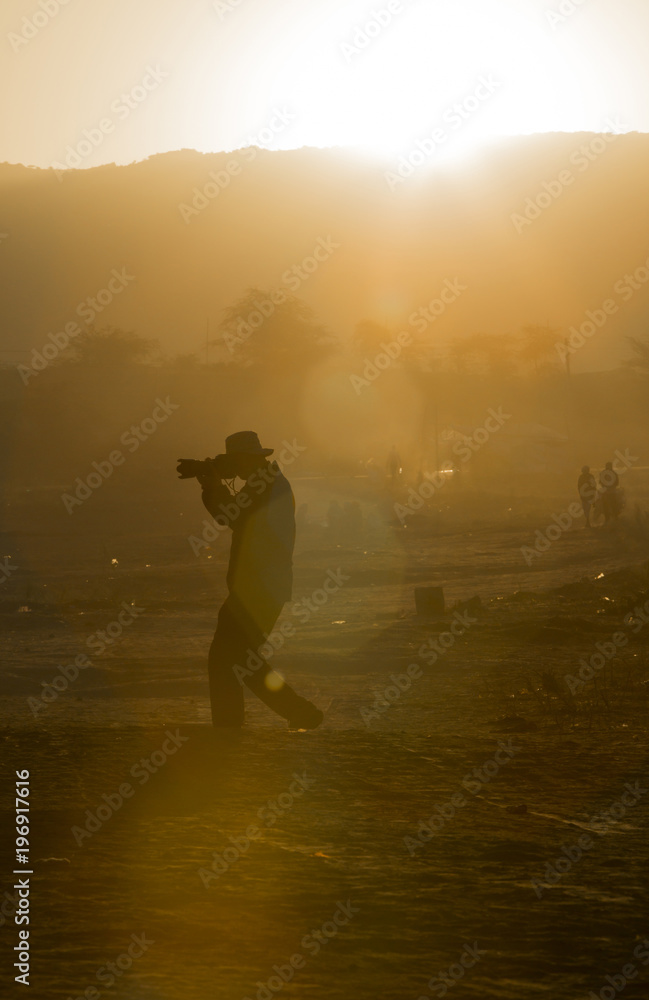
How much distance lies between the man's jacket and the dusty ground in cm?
86

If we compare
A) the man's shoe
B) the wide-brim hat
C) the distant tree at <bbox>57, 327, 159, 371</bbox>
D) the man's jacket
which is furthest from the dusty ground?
the distant tree at <bbox>57, 327, 159, 371</bbox>

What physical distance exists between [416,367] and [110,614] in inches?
2132

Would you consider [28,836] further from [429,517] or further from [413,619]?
[429,517]

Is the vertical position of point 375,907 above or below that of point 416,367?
below

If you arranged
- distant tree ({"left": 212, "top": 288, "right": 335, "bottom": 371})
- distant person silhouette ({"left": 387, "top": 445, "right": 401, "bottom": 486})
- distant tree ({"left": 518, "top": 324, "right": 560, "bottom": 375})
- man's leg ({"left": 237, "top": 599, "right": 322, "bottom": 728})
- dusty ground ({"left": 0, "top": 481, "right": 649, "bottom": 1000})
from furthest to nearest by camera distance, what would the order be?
1. distant tree ({"left": 518, "top": 324, "right": 560, "bottom": 375})
2. distant tree ({"left": 212, "top": 288, "right": 335, "bottom": 371})
3. distant person silhouette ({"left": 387, "top": 445, "right": 401, "bottom": 486})
4. man's leg ({"left": 237, "top": 599, "right": 322, "bottom": 728})
5. dusty ground ({"left": 0, "top": 481, "right": 649, "bottom": 1000})

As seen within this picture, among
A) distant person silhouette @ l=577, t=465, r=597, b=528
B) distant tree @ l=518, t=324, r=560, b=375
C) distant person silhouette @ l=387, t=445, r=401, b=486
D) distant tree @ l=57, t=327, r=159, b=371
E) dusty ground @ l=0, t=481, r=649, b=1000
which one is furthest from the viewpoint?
distant tree @ l=518, t=324, r=560, b=375

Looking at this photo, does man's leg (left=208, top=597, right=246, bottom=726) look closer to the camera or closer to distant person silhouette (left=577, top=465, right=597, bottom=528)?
the camera

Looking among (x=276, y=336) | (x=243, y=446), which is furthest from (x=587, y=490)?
(x=276, y=336)

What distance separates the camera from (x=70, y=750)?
634 centimetres

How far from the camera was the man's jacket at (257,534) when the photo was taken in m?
6.62

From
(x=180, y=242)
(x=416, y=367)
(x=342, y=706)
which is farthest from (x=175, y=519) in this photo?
(x=180, y=242)

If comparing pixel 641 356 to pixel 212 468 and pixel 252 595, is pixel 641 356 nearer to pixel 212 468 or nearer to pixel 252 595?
pixel 212 468

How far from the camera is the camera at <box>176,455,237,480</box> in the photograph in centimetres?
664

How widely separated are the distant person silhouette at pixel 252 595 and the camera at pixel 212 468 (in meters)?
0.02
